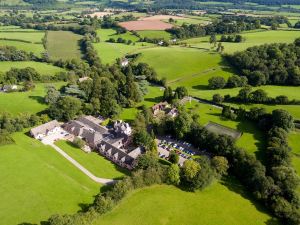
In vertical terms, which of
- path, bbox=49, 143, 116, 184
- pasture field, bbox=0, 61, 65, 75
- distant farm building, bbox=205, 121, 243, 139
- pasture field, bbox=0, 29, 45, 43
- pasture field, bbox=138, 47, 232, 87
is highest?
pasture field, bbox=0, 29, 45, 43

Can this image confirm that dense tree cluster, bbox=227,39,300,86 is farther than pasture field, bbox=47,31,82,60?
No

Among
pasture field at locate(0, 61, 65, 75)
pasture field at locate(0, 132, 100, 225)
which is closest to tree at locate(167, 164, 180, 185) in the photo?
pasture field at locate(0, 132, 100, 225)

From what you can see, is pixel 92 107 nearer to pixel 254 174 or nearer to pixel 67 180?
pixel 67 180

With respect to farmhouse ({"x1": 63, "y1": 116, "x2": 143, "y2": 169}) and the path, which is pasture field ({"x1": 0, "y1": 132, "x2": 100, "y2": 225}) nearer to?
the path

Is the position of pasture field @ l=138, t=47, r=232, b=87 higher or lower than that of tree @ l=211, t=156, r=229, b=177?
higher

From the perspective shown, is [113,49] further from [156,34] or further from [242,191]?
[242,191]

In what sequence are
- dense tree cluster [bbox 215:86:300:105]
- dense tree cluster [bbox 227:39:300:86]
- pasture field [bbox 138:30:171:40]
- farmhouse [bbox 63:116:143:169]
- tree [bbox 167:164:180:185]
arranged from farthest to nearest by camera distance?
1. pasture field [bbox 138:30:171:40]
2. dense tree cluster [bbox 227:39:300:86]
3. dense tree cluster [bbox 215:86:300:105]
4. farmhouse [bbox 63:116:143:169]
5. tree [bbox 167:164:180:185]

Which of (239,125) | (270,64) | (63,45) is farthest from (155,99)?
(63,45)
